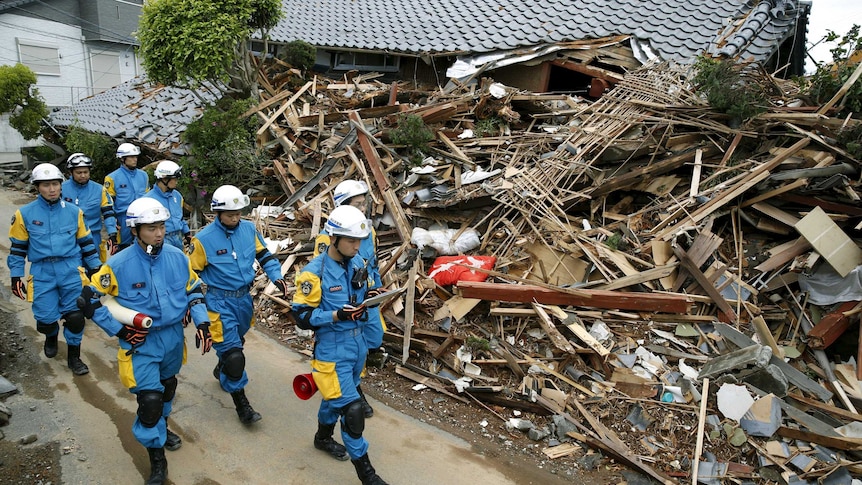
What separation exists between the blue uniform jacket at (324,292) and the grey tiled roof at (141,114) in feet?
28.6

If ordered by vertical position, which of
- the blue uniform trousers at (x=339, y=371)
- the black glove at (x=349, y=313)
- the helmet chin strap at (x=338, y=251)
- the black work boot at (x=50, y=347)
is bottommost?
the black work boot at (x=50, y=347)

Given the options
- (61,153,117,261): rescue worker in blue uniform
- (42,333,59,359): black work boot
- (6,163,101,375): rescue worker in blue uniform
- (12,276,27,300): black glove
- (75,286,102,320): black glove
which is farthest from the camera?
(61,153,117,261): rescue worker in blue uniform

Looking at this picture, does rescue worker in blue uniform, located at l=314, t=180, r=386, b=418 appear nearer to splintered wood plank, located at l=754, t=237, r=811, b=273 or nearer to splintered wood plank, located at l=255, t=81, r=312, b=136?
splintered wood plank, located at l=754, t=237, r=811, b=273

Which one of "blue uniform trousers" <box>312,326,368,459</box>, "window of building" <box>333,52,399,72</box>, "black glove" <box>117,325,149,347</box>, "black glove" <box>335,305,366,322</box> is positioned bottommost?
"blue uniform trousers" <box>312,326,368,459</box>

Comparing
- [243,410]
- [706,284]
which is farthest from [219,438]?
[706,284]

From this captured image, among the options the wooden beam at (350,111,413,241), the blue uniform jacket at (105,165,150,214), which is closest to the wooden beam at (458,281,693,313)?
the wooden beam at (350,111,413,241)

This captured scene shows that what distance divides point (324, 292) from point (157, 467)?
70.9 inches

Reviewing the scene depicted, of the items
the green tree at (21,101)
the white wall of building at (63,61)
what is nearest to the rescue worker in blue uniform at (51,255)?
the green tree at (21,101)

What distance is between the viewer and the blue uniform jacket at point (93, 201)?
262 inches

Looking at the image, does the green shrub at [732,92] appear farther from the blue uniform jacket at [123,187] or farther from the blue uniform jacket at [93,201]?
the blue uniform jacket at [93,201]

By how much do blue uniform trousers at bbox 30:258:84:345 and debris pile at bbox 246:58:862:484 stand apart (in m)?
2.26

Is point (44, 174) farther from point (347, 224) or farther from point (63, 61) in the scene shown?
point (63, 61)

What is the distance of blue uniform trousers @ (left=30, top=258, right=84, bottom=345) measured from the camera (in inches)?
208

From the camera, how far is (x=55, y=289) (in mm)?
5359
